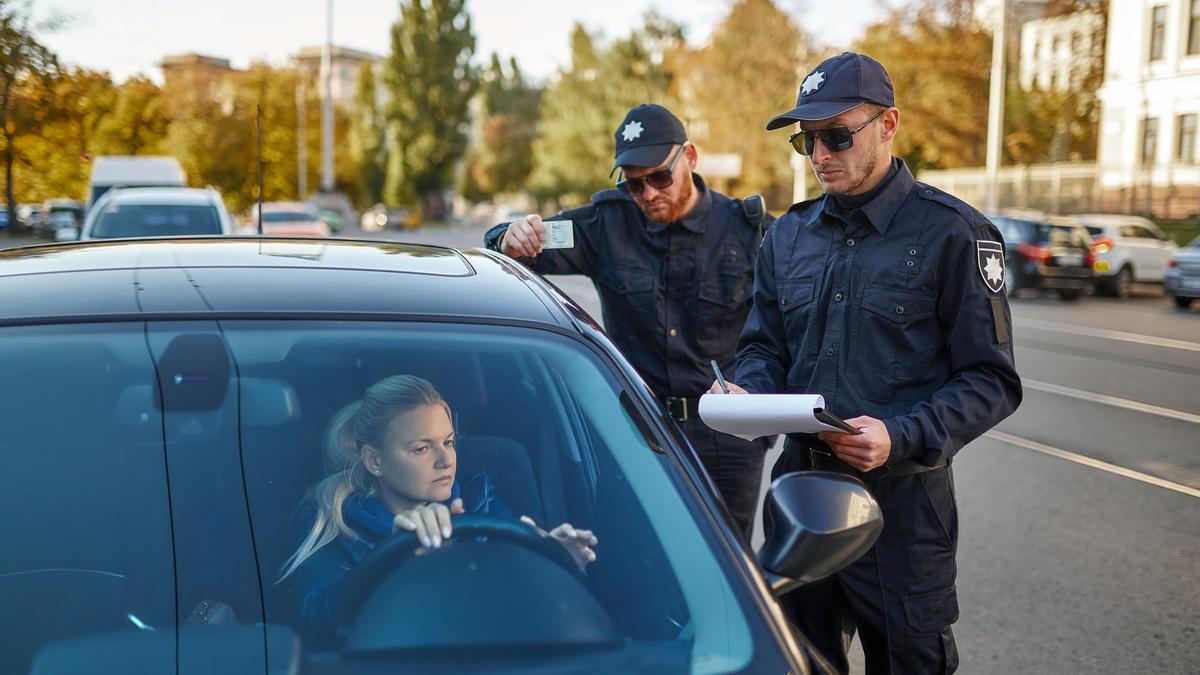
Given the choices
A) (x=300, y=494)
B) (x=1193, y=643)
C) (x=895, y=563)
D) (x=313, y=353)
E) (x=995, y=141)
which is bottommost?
(x=1193, y=643)

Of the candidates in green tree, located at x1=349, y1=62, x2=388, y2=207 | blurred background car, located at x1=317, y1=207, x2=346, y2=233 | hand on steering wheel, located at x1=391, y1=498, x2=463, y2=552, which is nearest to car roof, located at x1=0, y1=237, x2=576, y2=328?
hand on steering wheel, located at x1=391, y1=498, x2=463, y2=552

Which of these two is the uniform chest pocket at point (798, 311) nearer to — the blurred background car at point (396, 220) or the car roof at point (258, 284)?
the car roof at point (258, 284)

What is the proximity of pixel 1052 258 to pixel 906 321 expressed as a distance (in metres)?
19.9

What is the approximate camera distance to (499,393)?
8.26 ft

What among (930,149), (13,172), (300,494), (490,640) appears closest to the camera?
(490,640)

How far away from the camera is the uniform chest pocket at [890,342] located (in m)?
2.81

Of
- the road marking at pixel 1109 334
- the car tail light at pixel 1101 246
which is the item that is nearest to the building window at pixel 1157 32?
the car tail light at pixel 1101 246

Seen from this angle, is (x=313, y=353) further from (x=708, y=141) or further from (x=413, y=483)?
(x=708, y=141)

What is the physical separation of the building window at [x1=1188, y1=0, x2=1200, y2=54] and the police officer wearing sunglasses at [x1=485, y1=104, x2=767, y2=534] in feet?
140

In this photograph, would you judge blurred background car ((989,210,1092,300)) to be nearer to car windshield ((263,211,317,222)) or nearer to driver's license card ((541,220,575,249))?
car windshield ((263,211,317,222))

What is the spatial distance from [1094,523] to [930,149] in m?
40.2

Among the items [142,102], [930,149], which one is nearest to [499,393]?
[142,102]

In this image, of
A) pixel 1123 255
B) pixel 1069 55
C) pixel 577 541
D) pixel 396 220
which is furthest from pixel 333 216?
pixel 577 541

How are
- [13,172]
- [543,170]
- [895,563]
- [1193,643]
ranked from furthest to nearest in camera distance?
[543,170]
[13,172]
[1193,643]
[895,563]
